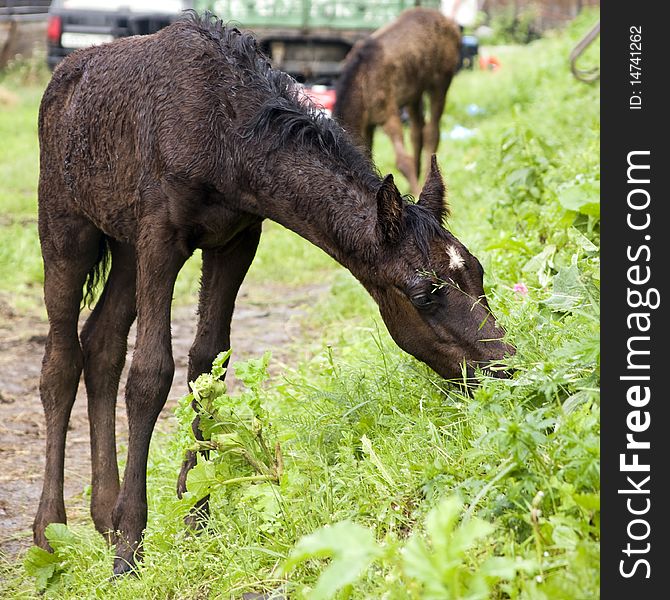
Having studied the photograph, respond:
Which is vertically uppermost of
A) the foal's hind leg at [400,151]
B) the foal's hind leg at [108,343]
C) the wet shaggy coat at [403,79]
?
the wet shaggy coat at [403,79]

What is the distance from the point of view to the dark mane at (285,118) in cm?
433

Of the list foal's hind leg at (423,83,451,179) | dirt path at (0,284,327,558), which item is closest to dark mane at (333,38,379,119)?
foal's hind leg at (423,83,451,179)

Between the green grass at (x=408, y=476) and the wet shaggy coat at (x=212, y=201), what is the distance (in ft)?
0.76

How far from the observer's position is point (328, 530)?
271cm

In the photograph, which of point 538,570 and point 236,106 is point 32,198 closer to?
point 236,106

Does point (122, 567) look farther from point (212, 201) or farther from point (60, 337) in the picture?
point (212, 201)

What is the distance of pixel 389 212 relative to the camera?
13.3 ft

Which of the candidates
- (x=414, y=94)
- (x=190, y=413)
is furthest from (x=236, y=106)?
(x=414, y=94)

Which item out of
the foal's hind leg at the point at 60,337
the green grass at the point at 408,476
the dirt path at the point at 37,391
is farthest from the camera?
the dirt path at the point at 37,391

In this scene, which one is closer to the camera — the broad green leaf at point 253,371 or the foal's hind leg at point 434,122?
the broad green leaf at point 253,371

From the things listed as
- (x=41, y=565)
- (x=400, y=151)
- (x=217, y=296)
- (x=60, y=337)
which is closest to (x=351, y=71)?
(x=400, y=151)

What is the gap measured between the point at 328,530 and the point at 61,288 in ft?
9.30

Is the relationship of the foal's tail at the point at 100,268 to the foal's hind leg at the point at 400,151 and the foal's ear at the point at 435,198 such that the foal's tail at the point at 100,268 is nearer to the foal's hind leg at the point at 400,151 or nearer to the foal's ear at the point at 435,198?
the foal's ear at the point at 435,198

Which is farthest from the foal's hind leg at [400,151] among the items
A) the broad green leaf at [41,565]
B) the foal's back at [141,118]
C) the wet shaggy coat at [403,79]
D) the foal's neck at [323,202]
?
the broad green leaf at [41,565]
